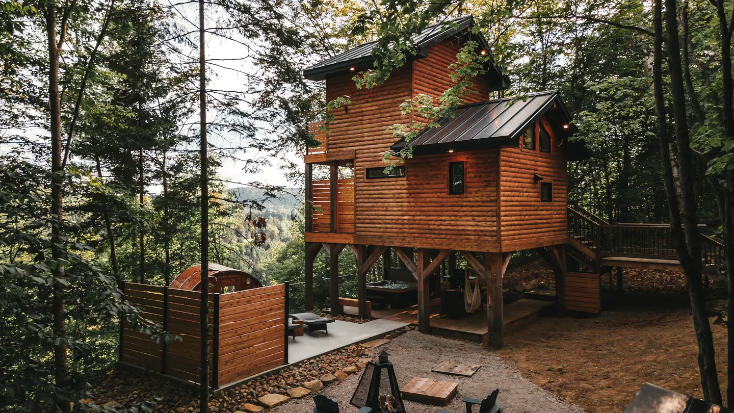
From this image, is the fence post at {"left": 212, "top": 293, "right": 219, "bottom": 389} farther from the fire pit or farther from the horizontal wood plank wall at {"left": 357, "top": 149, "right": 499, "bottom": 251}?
the horizontal wood plank wall at {"left": 357, "top": 149, "right": 499, "bottom": 251}

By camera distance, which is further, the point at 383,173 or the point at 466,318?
the point at 466,318

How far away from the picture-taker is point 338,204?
47.4ft

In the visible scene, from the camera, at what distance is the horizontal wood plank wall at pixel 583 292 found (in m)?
13.9

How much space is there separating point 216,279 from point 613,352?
1001 cm

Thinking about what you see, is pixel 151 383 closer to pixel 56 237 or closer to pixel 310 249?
pixel 56 237

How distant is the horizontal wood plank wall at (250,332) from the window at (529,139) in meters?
8.12

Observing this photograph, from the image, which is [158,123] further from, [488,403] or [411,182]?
[411,182]

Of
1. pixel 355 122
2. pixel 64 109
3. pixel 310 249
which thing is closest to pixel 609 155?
pixel 355 122

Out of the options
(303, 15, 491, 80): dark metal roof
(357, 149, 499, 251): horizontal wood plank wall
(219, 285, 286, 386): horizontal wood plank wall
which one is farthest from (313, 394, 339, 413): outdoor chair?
(303, 15, 491, 80): dark metal roof

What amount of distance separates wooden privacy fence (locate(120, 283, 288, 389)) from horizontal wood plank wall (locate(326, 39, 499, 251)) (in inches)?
194

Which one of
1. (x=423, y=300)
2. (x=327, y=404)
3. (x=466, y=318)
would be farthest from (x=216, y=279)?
(x=466, y=318)

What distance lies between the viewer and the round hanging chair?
10.6 meters

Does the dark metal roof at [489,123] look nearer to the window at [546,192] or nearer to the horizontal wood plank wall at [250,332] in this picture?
the window at [546,192]

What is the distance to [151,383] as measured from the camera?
8.35 meters
